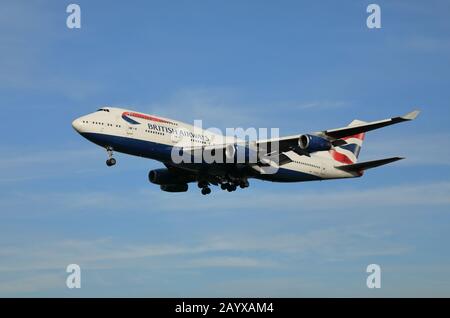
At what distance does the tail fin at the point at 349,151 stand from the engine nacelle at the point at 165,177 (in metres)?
14.8

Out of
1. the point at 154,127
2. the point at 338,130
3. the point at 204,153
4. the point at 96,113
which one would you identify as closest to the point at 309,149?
the point at 338,130

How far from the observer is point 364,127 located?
2072 inches

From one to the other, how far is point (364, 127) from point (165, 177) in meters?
A: 19.8

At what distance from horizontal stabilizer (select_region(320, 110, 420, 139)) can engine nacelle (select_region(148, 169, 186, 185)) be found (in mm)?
15386

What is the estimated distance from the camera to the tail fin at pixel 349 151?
231ft

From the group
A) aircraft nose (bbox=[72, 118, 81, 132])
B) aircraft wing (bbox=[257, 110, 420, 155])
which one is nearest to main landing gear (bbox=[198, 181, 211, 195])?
aircraft wing (bbox=[257, 110, 420, 155])

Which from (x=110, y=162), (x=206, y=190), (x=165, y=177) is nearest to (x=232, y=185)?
(x=206, y=190)

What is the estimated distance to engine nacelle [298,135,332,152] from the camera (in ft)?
181

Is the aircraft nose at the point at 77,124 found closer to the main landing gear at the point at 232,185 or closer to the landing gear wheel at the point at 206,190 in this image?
the landing gear wheel at the point at 206,190

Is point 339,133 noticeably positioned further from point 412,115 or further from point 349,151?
point 349,151

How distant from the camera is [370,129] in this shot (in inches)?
2098

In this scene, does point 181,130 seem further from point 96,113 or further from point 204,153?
point 96,113

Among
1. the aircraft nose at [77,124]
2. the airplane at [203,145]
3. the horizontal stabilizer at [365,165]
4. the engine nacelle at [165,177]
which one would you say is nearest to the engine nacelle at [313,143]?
the airplane at [203,145]

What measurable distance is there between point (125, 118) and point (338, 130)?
1610cm
